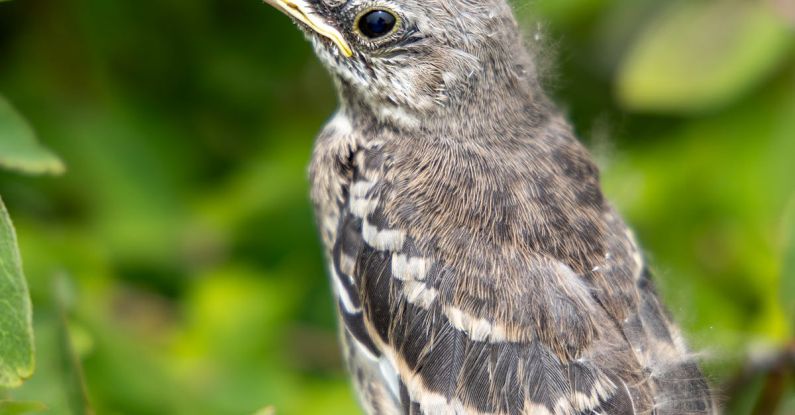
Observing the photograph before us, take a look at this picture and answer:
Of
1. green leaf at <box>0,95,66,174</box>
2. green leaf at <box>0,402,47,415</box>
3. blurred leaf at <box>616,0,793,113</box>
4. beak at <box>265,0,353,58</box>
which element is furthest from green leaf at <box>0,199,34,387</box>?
blurred leaf at <box>616,0,793,113</box>

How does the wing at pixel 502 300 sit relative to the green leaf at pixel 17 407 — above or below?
above

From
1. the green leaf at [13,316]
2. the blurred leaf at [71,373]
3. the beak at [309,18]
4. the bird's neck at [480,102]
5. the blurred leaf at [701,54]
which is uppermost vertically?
the blurred leaf at [701,54]

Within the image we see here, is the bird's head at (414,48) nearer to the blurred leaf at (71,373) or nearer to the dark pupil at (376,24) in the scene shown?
the dark pupil at (376,24)

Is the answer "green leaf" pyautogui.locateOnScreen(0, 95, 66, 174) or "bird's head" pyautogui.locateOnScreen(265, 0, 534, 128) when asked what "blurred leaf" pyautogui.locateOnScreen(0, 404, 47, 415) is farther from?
"bird's head" pyautogui.locateOnScreen(265, 0, 534, 128)

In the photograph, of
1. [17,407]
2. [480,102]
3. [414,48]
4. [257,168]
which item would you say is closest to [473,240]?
[480,102]

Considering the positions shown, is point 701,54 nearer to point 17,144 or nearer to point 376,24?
point 376,24

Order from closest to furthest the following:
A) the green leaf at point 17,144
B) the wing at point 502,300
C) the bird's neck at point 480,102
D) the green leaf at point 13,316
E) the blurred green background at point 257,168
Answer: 1. the green leaf at point 13,316
2. the green leaf at point 17,144
3. the wing at point 502,300
4. the bird's neck at point 480,102
5. the blurred green background at point 257,168

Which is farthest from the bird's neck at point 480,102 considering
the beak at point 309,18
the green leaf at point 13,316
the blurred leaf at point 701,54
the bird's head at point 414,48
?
the green leaf at point 13,316
